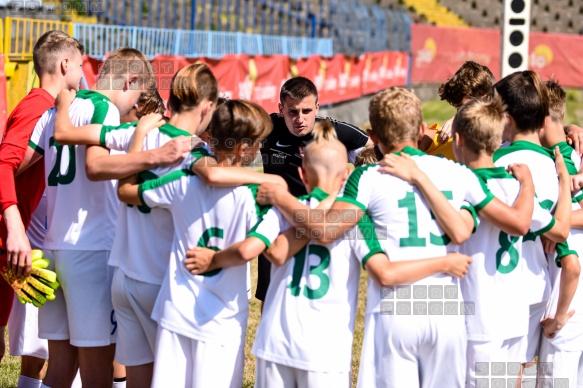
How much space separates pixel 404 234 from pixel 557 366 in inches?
51.4

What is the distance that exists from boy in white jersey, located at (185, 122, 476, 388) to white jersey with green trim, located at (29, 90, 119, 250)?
0.73m

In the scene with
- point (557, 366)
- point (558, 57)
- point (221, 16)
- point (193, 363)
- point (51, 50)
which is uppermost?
point (558, 57)

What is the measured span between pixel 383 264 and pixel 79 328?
5.20 ft

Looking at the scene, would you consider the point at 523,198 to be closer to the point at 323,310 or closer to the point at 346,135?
the point at 323,310

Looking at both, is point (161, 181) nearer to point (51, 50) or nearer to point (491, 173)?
point (51, 50)

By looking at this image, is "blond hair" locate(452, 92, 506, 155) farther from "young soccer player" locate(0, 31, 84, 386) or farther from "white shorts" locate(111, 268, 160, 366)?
"young soccer player" locate(0, 31, 84, 386)

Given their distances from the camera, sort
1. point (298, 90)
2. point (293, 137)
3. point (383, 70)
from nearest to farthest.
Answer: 1. point (298, 90)
2. point (293, 137)
3. point (383, 70)

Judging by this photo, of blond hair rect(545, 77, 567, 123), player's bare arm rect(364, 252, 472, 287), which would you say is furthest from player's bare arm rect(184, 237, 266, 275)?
blond hair rect(545, 77, 567, 123)

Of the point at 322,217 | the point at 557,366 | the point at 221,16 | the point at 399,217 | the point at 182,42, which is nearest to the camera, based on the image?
the point at 322,217

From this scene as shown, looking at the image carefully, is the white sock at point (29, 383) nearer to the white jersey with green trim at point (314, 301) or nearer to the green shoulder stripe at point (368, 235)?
the white jersey with green trim at point (314, 301)

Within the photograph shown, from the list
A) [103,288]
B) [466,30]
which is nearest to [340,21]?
[466,30]

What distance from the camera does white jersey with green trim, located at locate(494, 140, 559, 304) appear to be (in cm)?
416

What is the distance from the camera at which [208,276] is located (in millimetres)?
3727

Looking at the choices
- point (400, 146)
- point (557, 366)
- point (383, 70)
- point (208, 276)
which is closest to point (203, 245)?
point (208, 276)
